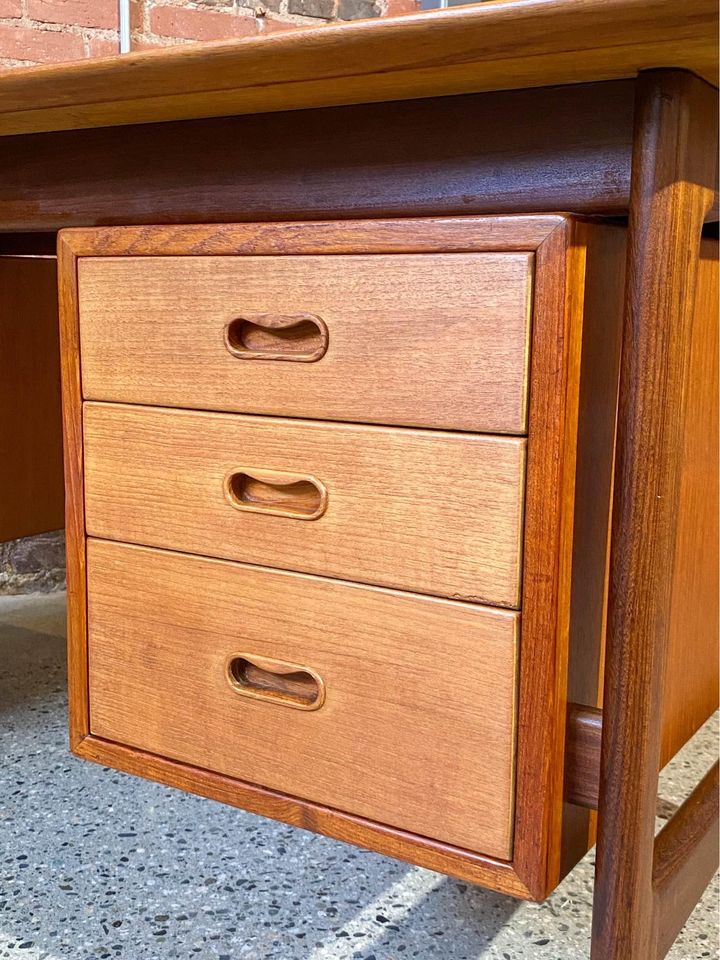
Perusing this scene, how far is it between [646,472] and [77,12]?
1742 millimetres

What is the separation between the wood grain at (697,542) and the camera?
1025 mm

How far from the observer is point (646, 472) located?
716 mm

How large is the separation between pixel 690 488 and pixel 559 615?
0.38 meters

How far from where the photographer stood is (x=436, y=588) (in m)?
0.78

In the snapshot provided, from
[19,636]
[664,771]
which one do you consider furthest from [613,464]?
[19,636]

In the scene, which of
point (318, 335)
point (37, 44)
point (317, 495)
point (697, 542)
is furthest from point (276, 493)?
point (37, 44)

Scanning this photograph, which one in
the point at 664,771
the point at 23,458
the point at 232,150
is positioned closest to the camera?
the point at 232,150

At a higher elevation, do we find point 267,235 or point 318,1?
point 318,1

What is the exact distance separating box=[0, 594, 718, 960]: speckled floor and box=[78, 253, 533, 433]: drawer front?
0.59 meters

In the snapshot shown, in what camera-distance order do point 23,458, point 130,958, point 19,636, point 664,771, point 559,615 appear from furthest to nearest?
point 19,636, point 23,458, point 664,771, point 130,958, point 559,615

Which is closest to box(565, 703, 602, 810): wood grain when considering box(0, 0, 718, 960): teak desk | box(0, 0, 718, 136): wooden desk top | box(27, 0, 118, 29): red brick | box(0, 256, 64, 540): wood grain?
box(0, 0, 718, 960): teak desk

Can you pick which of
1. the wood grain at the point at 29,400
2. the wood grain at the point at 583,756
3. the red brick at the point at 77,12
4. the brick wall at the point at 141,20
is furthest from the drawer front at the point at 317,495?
the red brick at the point at 77,12

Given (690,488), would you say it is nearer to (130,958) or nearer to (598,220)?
(598,220)

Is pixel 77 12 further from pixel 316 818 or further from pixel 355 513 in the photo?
pixel 316 818
